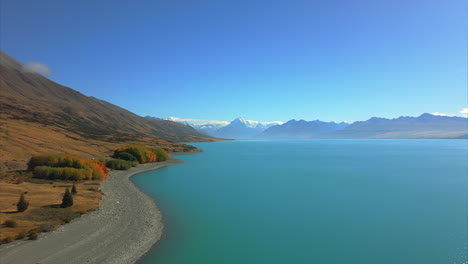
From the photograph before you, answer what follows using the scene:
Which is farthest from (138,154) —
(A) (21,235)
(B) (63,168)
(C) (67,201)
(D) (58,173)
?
(A) (21,235)

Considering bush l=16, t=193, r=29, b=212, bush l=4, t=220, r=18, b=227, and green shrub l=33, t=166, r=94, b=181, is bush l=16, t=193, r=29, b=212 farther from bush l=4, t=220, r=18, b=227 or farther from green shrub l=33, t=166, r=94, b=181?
green shrub l=33, t=166, r=94, b=181

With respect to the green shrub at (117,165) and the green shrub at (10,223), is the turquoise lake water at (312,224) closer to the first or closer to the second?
the green shrub at (10,223)

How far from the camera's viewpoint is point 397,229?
1297 inches

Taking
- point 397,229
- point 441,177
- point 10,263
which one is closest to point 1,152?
point 10,263

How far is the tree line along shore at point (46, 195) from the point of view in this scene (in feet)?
91.3

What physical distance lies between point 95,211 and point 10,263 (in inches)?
608

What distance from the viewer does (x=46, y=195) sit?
136 feet

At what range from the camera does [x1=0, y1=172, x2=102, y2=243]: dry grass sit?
90.1ft

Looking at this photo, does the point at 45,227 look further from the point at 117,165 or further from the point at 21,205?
the point at 117,165

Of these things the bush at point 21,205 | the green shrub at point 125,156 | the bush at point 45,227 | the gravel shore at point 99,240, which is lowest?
the gravel shore at point 99,240

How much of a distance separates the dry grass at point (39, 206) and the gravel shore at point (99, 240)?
4.75 feet

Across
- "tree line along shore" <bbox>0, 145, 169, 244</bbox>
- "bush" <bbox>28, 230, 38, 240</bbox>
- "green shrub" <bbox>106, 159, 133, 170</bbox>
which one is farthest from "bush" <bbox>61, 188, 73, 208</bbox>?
"green shrub" <bbox>106, 159, 133, 170</bbox>

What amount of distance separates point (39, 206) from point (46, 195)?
705 cm

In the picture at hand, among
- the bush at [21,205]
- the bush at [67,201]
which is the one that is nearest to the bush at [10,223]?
the bush at [21,205]
